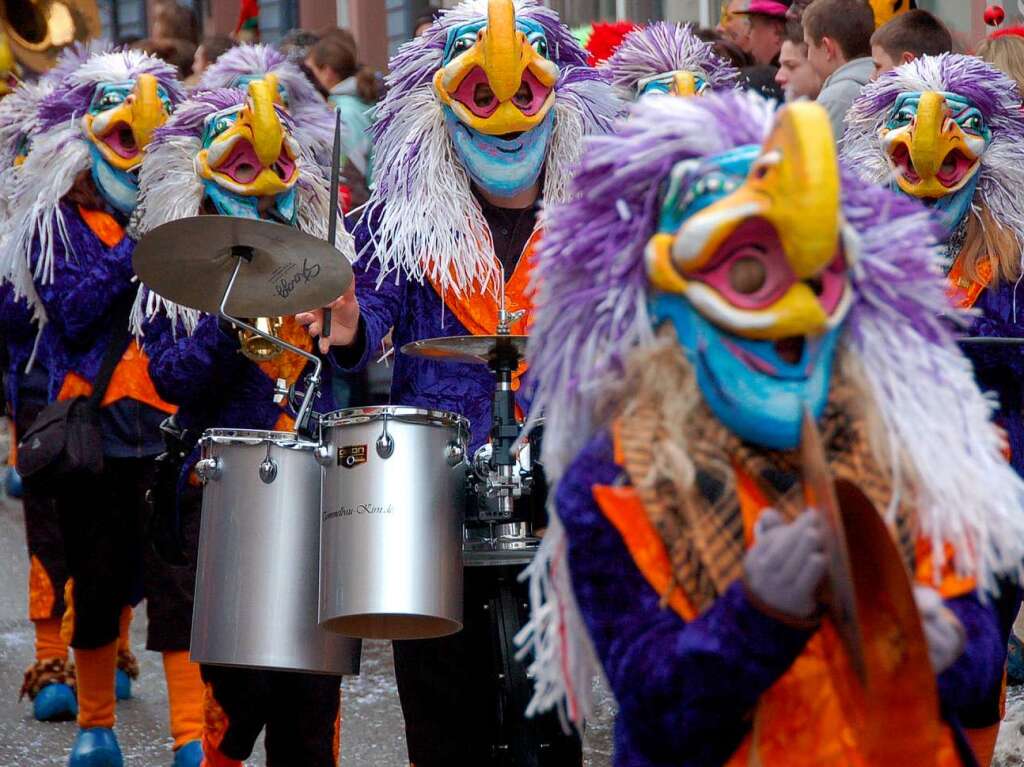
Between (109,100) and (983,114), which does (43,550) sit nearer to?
(109,100)

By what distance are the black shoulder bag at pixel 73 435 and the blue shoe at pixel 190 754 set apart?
83 centimetres

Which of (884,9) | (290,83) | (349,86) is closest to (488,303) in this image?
(290,83)

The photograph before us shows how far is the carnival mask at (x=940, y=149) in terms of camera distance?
4613mm

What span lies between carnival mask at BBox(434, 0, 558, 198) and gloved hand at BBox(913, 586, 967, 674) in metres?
2.22

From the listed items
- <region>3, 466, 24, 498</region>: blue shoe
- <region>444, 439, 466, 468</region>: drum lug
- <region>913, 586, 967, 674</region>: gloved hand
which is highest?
<region>3, 466, 24, 498</region>: blue shoe

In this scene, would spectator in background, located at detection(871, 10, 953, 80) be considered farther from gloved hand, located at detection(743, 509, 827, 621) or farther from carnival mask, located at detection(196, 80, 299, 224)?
gloved hand, located at detection(743, 509, 827, 621)

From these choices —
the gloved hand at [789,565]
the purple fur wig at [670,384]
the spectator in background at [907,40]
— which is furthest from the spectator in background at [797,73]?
the gloved hand at [789,565]

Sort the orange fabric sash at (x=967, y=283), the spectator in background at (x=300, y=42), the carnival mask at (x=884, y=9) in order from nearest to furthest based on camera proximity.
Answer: the orange fabric sash at (x=967, y=283) → the carnival mask at (x=884, y=9) → the spectator in background at (x=300, y=42)

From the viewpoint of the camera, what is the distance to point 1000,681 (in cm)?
411

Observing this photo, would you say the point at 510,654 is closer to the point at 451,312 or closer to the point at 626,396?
the point at 451,312

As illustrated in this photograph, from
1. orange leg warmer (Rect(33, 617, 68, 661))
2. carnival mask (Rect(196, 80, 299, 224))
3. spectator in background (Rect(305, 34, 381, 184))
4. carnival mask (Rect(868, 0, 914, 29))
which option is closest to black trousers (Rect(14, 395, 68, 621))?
orange leg warmer (Rect(33, 617, 68, 661))

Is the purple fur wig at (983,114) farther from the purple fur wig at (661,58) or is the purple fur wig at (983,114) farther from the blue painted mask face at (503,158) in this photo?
the purple fur wig at (661,58)

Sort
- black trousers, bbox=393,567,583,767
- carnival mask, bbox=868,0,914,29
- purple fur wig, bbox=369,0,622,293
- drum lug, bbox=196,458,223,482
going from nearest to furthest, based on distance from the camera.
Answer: black trousers, bbox=393,567,583,767 → drum lug, bbox=196,458,223,482 → purple fur wig, bbox=369,0,622,293 → carnival mask, bbox=868,0,914,29

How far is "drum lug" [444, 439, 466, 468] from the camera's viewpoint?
3.92 meters
